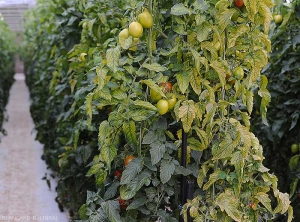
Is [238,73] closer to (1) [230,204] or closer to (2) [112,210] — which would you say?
(1) [230,204]

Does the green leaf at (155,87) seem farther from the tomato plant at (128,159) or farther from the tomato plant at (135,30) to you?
the tomato plant at (128,159)

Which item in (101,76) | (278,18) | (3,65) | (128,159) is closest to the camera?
(101,76)

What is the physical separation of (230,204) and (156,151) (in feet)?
0.82

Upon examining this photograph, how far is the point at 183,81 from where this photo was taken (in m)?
1.36

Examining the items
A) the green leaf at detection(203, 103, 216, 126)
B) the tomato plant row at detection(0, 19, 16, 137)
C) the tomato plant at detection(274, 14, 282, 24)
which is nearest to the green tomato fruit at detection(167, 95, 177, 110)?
the green leaf at detection(203, 103, 216, 126)

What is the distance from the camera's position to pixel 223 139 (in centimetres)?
135

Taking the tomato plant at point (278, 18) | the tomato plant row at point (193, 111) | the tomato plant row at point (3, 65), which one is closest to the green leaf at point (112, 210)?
the tomato plant row at point (193, 111)

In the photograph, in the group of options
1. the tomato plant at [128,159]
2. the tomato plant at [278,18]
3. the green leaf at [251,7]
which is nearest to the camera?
the green leaf at [251,7]

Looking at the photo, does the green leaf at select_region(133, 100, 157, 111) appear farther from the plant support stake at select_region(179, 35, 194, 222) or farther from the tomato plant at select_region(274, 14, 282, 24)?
the tomato plant at select_region(274, 14, 282, 24)

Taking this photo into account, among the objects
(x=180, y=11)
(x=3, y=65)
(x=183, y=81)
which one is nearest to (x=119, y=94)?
(x=183, y=81)

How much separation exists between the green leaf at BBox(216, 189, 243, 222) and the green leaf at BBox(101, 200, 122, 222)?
294mm

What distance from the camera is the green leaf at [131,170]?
4.55 ft

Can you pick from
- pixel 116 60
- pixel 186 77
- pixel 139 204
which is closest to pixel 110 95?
pixel 116 60

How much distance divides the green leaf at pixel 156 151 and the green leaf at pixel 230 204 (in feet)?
0.65
